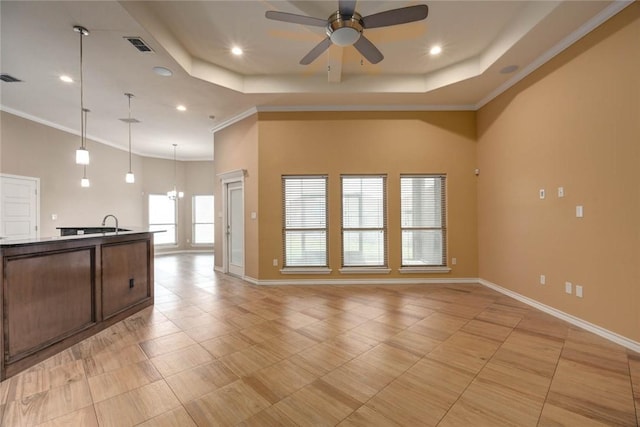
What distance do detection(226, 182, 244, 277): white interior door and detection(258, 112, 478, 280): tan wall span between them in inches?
31.7

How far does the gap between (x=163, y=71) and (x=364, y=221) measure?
3.99 metres

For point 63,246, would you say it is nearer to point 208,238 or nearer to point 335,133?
point 335,133

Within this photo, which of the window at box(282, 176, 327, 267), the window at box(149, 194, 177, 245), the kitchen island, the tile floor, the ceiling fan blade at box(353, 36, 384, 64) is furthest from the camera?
the window at box(149, 194, 177, 245)

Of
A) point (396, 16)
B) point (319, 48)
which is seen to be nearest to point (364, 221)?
point (319, 48)

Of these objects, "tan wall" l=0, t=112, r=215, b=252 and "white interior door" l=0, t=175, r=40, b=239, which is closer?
"white interior door" l=0, t=175, r=40, b=239

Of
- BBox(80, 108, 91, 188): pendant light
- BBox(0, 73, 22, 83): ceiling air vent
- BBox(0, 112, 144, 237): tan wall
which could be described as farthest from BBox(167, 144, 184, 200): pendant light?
BBox(0, 73, 22, 83): ceiling air vent

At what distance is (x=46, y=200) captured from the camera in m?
5.83

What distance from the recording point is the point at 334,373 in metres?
2.21

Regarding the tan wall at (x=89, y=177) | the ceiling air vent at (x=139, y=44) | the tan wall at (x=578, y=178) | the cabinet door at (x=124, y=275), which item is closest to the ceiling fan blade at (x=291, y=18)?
the ceiling air vent at (x=139, y=44)

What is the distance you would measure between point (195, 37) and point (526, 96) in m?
4.70

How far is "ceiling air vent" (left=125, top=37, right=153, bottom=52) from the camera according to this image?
308 cm

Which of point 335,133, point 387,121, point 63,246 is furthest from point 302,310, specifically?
point 387,121

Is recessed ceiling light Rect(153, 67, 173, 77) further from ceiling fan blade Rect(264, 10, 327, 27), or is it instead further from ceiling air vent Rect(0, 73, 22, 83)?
ceiling air vent Rect(0, 73, 22, 83)

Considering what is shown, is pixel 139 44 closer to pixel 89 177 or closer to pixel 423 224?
pixel 423 224
